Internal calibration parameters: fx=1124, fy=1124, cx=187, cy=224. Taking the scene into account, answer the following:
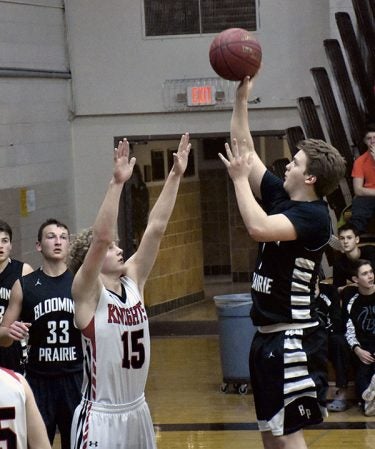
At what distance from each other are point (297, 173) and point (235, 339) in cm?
515

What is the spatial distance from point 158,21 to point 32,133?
7.28 feet

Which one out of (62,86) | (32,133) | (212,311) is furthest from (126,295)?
(212,311)

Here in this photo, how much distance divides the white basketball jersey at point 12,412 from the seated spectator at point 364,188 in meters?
8.21

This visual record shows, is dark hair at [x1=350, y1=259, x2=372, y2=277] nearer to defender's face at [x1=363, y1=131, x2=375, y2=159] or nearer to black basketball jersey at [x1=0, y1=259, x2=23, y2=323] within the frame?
defender's face at [x1=363, y1=131, x2=375, y2=159]

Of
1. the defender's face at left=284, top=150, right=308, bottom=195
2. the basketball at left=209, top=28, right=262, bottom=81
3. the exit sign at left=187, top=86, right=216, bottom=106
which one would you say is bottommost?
the defender's face at left=284, top=150, right=308, bottom=195

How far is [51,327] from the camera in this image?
7195 mm

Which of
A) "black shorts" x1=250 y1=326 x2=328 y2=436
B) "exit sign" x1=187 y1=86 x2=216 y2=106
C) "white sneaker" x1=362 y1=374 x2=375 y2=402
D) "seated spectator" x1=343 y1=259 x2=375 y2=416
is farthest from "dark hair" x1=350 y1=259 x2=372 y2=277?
"exit sign" x1=187 y1=86 x2=216 y2=106

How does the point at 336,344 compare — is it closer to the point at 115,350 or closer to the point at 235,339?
the point at 235,339

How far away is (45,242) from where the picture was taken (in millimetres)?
7340

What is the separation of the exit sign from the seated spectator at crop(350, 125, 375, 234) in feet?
8.39

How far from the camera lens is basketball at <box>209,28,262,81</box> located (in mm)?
6219

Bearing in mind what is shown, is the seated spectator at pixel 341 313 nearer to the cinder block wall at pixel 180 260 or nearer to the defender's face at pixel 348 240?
the defender's face at pixel 348 240

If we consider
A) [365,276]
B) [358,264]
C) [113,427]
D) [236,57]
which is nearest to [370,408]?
[365,276]

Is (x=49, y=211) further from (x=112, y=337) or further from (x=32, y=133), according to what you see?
(x=112, y=337)
